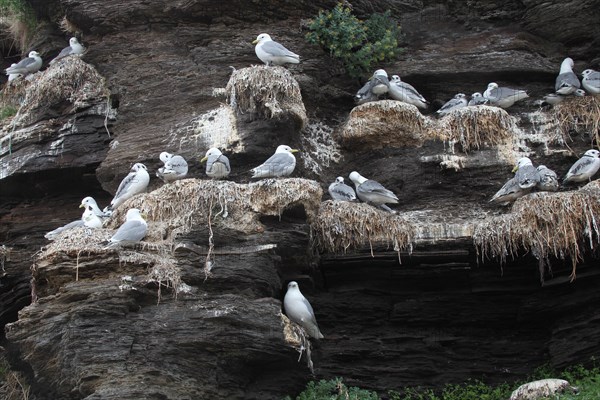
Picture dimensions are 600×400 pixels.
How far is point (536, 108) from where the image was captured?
1584cm

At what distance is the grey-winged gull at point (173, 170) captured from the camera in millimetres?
13641

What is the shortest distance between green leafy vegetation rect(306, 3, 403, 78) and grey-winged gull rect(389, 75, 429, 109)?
3.23 feet

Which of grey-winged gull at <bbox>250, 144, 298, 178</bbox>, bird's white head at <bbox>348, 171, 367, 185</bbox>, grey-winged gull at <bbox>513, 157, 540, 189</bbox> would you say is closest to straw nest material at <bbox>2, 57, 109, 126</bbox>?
grey-winged gull at <bbox>250, 144, 298, 178</bbox>

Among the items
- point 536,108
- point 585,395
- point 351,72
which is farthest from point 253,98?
point 585,395

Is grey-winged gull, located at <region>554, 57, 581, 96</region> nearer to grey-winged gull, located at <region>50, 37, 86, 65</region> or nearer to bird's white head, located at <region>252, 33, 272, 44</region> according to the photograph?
bird's white head, located at <region>252, 33, 272, 44</region>

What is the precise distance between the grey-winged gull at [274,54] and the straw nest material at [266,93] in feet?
0.91

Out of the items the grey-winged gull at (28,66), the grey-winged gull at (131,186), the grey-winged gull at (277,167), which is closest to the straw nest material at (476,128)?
the grey-winged gull at (277,167)

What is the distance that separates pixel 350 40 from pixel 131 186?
4704 mm

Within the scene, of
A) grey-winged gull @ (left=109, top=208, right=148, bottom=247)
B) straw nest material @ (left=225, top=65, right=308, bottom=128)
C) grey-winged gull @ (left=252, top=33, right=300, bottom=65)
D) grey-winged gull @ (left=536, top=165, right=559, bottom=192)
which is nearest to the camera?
grey-winged gull @ (left=109, top=208, right=148, bottom=247)

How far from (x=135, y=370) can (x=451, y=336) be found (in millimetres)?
4850

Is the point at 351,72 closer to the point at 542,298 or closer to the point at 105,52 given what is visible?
the point at 105,52

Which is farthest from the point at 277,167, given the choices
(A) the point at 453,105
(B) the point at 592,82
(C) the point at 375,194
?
(B) the point at 592,82

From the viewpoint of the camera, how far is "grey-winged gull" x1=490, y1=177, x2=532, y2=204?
1359 cm

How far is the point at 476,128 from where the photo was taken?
15.0m
